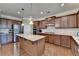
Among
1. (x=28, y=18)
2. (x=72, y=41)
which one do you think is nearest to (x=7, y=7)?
(x=28, y=18)

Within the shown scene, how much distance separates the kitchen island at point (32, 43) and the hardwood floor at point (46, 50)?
8 centimetres

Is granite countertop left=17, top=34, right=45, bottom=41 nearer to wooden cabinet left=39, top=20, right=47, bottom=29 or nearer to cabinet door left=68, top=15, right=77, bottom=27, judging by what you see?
wooden cabinet left=39, top=20, right=47, bottom=29

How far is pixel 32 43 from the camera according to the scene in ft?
6.28

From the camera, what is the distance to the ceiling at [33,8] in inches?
71.9

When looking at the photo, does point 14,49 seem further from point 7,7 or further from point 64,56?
point 64,56

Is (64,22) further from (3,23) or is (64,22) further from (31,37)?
(3,23)

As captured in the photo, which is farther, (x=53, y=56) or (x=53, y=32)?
(x=53, y=32)

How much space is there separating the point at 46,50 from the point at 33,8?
833mm

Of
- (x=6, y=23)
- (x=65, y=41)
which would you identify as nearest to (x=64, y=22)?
(x=65, y=41)

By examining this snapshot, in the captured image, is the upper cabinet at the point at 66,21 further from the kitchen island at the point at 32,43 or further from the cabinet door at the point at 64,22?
the kitchen island at the point at 32,43

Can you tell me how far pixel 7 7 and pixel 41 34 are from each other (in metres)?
0.81

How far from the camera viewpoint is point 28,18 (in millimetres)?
1937

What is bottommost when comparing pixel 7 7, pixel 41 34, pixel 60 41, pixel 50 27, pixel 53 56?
pixel 53 56

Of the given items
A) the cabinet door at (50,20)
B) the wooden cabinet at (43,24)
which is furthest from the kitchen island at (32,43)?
the cabinet door at (50,20)
